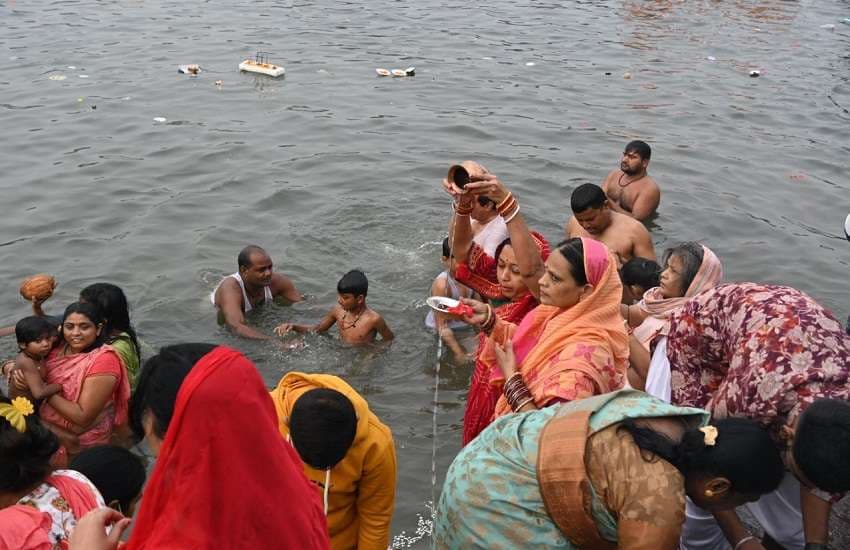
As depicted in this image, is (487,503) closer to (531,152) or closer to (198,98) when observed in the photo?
(531,152)

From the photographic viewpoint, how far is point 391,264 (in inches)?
337

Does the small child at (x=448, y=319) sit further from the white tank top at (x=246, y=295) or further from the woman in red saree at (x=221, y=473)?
the woman in red saree at (x=221, y=473)

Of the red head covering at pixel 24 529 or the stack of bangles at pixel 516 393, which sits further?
the stack of bangles at pixel 516 393

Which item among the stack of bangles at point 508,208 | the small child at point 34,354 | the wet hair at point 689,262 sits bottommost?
the small child at point 34,354

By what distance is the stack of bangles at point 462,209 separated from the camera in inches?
204

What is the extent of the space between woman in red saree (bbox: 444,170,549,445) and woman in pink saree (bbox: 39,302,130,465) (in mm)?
2131

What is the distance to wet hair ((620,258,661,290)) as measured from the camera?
5746 millimetres

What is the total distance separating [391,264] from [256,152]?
12.2 feet

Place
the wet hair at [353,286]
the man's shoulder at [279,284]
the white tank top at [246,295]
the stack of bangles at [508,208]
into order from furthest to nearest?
1. the man's shoulder at [279,284]
2. the white tank top at [246,295]
3. the wet hair at [353,286]
4. the stack of bangles at [508,208]

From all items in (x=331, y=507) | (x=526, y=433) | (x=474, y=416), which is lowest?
(x=474, y=416)

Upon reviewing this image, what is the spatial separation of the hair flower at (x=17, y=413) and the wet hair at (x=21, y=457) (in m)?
0.01

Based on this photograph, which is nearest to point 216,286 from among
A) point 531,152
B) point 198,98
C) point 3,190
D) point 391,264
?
point 391,264

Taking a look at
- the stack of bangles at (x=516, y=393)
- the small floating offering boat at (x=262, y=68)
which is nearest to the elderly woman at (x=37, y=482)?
the stack of bangles at (x=516, y=393)

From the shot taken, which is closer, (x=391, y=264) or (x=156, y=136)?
(x=391, y=264)
